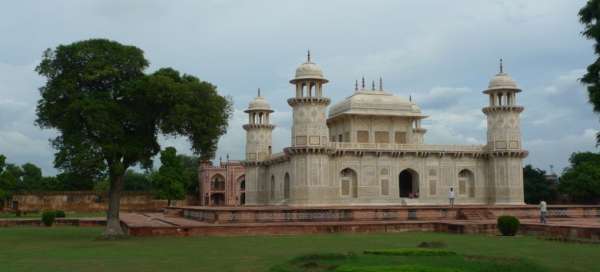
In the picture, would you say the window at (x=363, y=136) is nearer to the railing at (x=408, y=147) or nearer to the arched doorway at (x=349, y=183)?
the railing at (x=408, y=147)

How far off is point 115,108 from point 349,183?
19212 millimetres

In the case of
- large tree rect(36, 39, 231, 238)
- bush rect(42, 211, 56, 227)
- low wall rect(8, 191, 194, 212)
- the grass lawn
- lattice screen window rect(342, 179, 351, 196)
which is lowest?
the grass lawn

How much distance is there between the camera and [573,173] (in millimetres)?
46469

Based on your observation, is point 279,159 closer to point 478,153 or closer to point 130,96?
point 478,153

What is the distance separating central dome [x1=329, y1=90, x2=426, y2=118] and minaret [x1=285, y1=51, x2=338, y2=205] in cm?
416

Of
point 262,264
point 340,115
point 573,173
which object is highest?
point 340,115

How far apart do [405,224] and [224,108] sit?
23.0ft

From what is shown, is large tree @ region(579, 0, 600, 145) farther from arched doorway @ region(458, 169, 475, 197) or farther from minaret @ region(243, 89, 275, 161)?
minaret @ region(243, 89, 275, 161)

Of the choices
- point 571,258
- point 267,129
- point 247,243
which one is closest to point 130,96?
point 247,243

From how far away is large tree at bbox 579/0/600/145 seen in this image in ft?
34.5

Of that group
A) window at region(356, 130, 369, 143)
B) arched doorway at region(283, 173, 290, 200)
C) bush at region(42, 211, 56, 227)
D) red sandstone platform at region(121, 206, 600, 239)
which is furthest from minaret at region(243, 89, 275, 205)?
bush at region(42, 211, 56, 227)

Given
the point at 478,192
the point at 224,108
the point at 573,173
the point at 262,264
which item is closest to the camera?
the point at 262,264

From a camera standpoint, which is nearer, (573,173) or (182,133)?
(182,133)

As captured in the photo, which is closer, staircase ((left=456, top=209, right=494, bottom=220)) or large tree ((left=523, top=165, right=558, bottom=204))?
staircase ((left=456, top=209, right=494, bottom=220))
